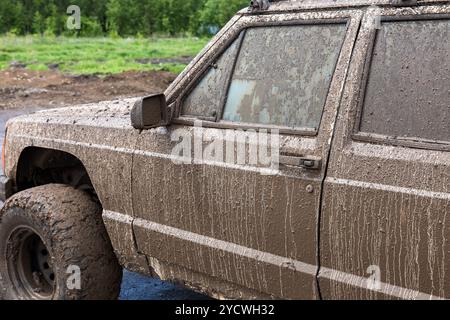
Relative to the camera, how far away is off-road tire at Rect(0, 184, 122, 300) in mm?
3723

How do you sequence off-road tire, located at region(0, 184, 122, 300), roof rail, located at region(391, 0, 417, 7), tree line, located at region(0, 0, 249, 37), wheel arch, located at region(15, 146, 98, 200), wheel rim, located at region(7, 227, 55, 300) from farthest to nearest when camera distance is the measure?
tree line, located at region(0, 0, 249, 37) → wheel arch, located at region(15, 146, 98, 200) → wheel rim, located at region(7, 227, 55, 300) → off-road tire, located at region(0, 184, 122, 300) → roof rail, located at region(391, 0, 417, 7)

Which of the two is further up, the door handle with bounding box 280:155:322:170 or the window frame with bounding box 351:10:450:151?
the window frame with bounding box 351:10:450:151

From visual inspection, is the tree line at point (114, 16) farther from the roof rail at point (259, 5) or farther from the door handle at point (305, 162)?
the door handle at point (305, 162)

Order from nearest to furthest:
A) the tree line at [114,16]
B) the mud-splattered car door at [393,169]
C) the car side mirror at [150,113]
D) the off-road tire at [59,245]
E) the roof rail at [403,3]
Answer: the mud-splattered car door at [393,169] → the roof rail at [403,3] → the car side mirror at [150,113] → the off-road tire at [59,245] → the tree line at [114,16]

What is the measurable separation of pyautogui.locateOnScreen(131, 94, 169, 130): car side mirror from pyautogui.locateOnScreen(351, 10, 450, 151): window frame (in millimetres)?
1018

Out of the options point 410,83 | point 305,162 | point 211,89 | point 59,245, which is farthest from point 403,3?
point 59,245

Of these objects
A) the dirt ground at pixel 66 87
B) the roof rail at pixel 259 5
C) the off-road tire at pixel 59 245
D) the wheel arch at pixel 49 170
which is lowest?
the dirt ground at pixel 66 87

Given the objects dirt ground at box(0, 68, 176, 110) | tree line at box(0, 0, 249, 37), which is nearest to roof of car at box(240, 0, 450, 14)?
dirt ground at box(0, 68, 176, 110)

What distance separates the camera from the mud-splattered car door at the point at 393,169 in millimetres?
2443

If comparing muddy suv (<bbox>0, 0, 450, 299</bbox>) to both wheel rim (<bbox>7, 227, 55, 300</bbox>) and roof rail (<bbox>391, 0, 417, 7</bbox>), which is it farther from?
wheel rim (<bbox>7, 227, 55, 300</bbox>)

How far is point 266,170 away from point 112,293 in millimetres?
1497

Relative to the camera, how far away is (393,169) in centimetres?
254

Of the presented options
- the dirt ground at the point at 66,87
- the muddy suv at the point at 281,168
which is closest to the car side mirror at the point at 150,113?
the muddy suv at the point at 281,168

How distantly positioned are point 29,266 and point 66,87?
49.5 ft
